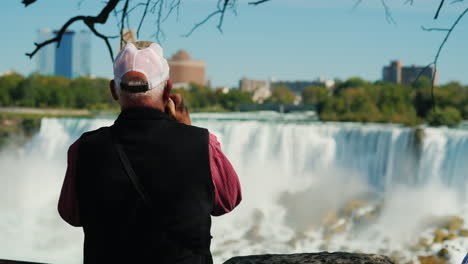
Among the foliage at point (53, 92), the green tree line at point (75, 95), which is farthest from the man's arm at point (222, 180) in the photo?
the foliage at point (53, 92)

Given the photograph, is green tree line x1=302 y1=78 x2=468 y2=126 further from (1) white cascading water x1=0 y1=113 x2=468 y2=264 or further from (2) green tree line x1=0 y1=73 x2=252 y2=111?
(2) green tree line x1=0 y1=73 x2=252 y2=111

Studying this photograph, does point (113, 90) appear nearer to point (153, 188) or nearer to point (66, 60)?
point (153, 188)

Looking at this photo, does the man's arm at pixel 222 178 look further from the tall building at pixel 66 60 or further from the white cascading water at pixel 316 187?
the tall building at pixel 66 60

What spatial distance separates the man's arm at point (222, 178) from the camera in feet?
5.56

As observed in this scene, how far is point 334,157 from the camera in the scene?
867 inches

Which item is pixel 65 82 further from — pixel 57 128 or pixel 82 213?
pixel 82 213

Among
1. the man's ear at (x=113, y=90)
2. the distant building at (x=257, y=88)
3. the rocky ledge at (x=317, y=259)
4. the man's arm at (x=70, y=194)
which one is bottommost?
the distant building at (x=257, y=88)

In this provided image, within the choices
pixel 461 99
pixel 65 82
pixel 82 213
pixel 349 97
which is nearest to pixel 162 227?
pixel 82 213

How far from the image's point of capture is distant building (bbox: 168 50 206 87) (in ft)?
219

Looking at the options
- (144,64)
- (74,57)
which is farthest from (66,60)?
(144,64)

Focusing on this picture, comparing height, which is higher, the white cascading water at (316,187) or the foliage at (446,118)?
the foliage at (446,118)

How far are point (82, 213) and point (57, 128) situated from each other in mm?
26591

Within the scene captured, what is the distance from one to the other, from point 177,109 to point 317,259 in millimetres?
1182

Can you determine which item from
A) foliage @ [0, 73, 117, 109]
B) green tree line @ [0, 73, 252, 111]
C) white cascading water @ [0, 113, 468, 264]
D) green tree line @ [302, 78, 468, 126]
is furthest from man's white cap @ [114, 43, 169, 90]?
foliage @ [0, 73, 117, 109]
